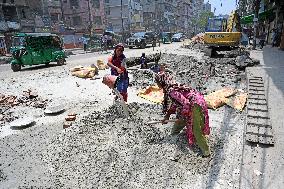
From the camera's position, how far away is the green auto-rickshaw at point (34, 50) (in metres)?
15.3

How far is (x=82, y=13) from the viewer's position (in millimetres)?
46750

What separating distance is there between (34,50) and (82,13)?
3375cm

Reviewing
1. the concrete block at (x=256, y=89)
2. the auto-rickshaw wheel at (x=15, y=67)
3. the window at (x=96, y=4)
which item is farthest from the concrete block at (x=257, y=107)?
the window at (x=96, y=4)

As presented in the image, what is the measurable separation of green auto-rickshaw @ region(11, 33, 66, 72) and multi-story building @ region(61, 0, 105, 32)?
29.3 meters

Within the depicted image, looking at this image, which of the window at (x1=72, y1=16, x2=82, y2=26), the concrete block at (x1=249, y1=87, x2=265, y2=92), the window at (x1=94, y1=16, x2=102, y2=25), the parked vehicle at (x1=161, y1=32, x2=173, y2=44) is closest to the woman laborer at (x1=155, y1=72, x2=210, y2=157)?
the concrete block at (x1=249, y1=87, x2=265, y2=92)

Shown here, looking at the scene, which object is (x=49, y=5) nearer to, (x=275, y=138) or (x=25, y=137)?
(x=25, y=137)

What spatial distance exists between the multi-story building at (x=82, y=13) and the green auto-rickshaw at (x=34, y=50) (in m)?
29.3

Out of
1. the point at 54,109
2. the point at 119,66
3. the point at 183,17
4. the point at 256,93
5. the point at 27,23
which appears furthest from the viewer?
the point at 183,17

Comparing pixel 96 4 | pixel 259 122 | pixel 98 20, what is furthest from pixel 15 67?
pixel 96 4

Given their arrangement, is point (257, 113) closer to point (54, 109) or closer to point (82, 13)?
point (54, 109)

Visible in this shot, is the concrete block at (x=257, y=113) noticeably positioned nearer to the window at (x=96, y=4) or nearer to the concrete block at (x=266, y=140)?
the concrete block at (x=266, y=140)

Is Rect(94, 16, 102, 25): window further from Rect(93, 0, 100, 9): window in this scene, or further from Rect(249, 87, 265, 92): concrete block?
Rect(249, 87, 265, 92): concrete block

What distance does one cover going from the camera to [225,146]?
4.55 m

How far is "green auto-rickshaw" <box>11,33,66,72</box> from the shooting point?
50.1ft
